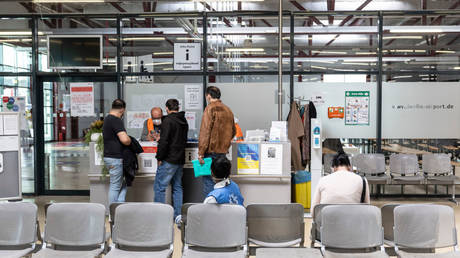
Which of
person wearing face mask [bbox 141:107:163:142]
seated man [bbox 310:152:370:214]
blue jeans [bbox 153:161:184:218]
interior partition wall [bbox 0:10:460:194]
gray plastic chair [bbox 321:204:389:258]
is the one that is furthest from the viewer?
interior partition wall [bbox 0:10:460:194]

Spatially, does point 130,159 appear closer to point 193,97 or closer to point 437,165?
point 193,97

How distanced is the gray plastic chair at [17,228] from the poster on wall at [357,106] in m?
4.99

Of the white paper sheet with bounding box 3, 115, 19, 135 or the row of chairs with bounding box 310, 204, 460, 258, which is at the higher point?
the white paper sheet with bounding box 3, 115, 19, 135

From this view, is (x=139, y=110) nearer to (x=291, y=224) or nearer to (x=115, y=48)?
(x=115, y=48)

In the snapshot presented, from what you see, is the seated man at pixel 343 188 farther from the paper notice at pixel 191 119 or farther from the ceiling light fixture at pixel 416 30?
the ceiling light fixture at pixel 416 30

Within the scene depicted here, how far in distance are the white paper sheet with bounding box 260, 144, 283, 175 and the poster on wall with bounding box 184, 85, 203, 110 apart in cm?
199

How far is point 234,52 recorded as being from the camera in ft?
24.2

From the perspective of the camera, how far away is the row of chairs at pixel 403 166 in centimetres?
717

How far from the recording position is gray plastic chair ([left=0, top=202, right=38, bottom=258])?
12.2ft

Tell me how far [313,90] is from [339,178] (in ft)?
11.6

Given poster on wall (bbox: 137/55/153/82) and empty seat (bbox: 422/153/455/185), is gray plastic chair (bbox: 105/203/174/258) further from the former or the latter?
empty seat (bbox: 422/153/455/185)

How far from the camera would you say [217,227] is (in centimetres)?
358

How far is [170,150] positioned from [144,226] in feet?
6.04

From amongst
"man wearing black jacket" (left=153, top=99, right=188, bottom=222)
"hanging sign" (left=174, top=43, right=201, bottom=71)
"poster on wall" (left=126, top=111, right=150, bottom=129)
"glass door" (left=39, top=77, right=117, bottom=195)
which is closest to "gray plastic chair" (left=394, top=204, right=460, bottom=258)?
"man wearing black jacket" (left=153, top=99, right=188, bottom=222)
